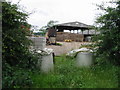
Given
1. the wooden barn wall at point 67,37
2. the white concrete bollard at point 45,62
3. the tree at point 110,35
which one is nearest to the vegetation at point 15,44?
the white concrete bollard at point 45,62

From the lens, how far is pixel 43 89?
2059 millimetres

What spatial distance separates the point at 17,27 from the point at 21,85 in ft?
4.03

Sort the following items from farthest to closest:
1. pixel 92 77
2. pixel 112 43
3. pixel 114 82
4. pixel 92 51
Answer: pixel 92 51 < pixel 112 43 < pixel 92 77 < pixel 114 82

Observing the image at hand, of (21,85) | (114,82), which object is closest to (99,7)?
(114,82)

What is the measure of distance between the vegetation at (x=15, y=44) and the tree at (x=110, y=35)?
5.08 feet

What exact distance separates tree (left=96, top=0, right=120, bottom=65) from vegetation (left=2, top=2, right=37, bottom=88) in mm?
1547

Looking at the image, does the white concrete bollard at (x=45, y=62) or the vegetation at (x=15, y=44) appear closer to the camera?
the vegetation at (x=15, y=44)

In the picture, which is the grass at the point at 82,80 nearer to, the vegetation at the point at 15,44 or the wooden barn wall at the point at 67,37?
the vegetation at the point at 15,44

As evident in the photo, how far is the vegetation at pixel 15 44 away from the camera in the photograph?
7.49 ft

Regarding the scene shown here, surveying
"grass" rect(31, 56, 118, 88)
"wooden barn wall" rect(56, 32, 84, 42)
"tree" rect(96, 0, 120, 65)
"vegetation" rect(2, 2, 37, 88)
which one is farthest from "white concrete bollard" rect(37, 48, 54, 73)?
"wooden barn wall" rect(56, 32, 84, 42)

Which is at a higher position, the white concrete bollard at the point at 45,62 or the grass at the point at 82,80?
the white concrete bollard at the point at 45,62

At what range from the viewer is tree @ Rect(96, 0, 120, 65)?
9.24ft

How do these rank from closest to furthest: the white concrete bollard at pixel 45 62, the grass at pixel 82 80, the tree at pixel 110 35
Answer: the grass at pixel 82 80 → the tree at pixel 110 35 → the white concrete bollard at pixel 45 62

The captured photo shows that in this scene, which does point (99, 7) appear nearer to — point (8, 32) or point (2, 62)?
point (8, 32)
